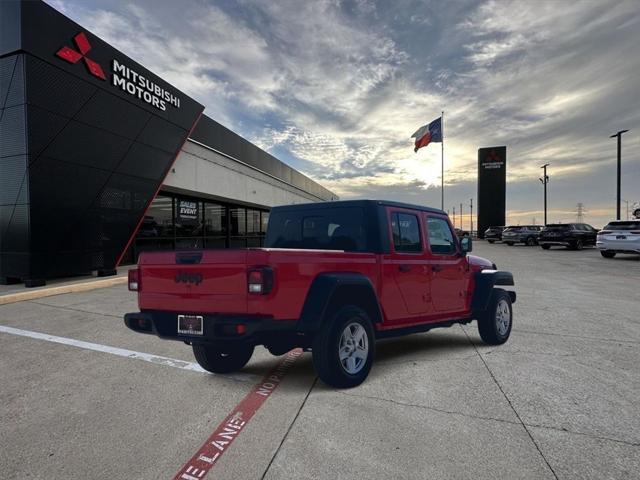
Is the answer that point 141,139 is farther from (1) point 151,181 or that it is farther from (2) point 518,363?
(2) point 518,363

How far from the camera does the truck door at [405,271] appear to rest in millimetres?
4328

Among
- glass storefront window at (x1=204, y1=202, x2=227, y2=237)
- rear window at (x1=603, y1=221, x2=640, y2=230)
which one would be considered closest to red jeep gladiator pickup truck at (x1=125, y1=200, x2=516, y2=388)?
rear window at (x1=603, y1=221, x2=640, y2=230)

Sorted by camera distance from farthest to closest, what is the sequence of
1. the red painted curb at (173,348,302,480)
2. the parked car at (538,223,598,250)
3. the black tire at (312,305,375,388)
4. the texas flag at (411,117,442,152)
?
the texas flag at (411,117,442,152), the parked car at (538,223,598,250), the black tire at (312,305,375,388), the red painted curb at (173,348,302,480)

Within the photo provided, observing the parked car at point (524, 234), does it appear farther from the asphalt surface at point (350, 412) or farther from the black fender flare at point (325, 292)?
the black fender flare at point (325, 292)

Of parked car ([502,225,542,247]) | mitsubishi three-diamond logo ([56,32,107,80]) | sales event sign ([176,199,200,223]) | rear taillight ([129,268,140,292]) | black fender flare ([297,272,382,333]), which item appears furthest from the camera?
parked car ([502,225,542,247])

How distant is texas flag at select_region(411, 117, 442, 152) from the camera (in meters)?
26.3

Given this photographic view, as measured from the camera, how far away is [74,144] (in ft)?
37.7

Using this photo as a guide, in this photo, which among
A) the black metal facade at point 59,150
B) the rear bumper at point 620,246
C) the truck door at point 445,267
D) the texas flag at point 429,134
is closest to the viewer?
the truck door at point 445,267

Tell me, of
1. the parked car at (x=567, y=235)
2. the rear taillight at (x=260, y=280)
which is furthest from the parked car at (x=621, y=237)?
the rear taillight at (x=260, y=280)

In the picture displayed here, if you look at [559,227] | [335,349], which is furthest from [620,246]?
[335,349]

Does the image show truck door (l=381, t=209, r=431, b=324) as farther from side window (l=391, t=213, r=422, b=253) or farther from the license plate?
the license plate

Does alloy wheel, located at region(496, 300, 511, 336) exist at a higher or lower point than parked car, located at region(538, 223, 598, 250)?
lower

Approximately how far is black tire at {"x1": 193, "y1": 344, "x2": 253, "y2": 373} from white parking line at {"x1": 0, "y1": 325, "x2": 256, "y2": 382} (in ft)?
0.38

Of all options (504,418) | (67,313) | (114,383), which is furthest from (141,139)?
(504,418)
